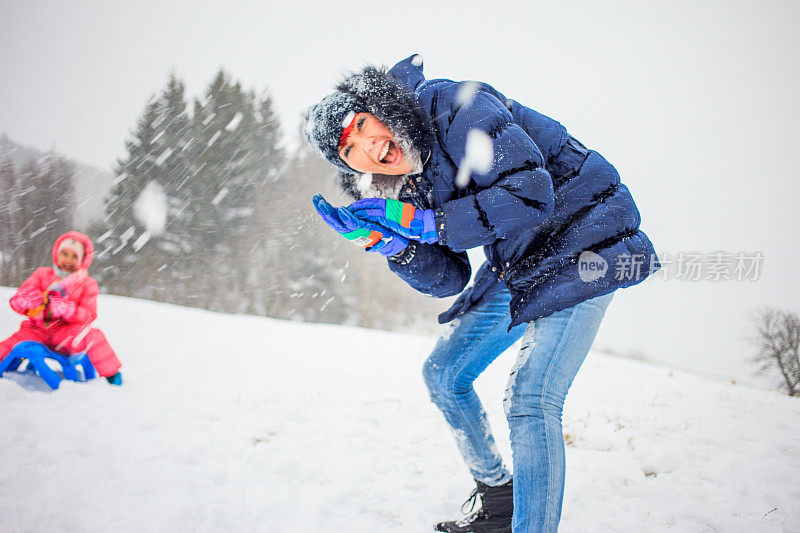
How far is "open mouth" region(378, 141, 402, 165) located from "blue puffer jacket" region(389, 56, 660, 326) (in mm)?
158

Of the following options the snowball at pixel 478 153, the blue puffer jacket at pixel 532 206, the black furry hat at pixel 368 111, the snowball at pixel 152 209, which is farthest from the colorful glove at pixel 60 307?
the snowball at pixel 152 209

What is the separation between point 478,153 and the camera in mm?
1585

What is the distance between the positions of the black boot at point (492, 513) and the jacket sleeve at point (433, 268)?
1.05m

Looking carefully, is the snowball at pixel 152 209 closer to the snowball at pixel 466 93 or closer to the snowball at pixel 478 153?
the snowball at pixel 466 93

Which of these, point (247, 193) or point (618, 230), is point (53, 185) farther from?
point (618, 230)

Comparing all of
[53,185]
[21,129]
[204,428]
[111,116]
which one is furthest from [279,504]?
[111,116]

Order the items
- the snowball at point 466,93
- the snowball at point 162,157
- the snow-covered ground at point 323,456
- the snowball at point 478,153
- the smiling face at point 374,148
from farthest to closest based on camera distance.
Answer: the snowball at point 162,157 → the snow-covered ground at point 323,456 → the smiling face at point 374,148 → the snowball at point 466,93 → the snowball at point 478,153

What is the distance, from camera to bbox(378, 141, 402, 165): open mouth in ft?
5.92

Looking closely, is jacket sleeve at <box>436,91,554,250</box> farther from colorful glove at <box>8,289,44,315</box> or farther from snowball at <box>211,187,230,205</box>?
snowball at <box>211,187,230,205</box>

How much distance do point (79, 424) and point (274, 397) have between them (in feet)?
5.41

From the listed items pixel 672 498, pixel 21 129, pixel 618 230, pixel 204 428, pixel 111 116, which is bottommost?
pixel 672 498

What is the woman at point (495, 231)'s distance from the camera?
150 cm

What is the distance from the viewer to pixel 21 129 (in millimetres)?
16844

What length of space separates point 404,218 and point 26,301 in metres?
4.28
